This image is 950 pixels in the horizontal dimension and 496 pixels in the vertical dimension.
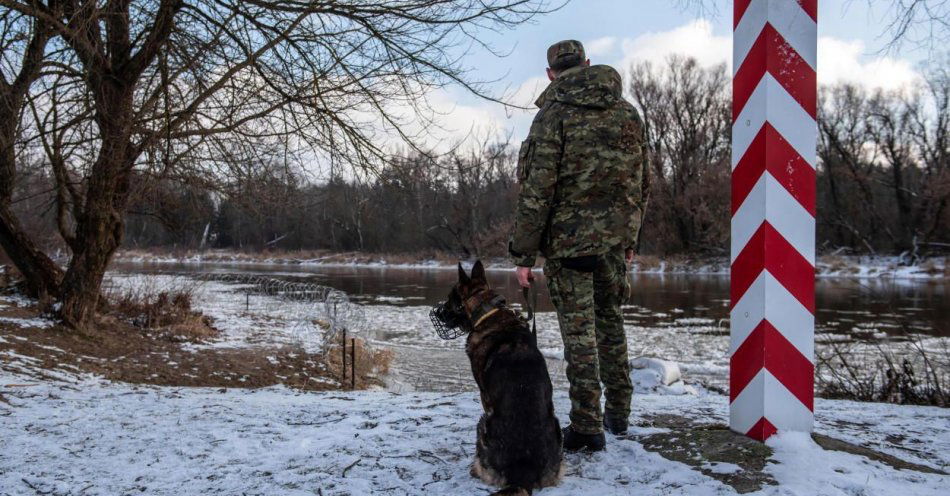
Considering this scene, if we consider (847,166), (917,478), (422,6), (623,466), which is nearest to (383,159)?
(422,6)

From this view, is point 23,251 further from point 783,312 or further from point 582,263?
point 783,312

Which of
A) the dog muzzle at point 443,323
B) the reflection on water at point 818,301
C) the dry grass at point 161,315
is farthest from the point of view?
the reflection on water at point 818,301

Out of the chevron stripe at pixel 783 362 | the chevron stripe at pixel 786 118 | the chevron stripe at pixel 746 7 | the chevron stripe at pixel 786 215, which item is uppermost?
the chevron stripe at pixel 746 7

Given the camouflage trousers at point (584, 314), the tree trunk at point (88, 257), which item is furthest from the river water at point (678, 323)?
the tree trunk at point (88, 257)

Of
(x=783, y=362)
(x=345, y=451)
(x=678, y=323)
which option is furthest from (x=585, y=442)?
(x=678, y=323)

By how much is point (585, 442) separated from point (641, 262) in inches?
1468

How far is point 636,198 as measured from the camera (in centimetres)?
325

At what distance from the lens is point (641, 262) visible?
38812mm

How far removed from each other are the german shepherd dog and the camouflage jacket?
519 mm

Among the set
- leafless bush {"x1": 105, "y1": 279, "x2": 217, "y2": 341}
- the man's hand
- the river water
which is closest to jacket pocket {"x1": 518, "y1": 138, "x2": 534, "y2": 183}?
the man's hand

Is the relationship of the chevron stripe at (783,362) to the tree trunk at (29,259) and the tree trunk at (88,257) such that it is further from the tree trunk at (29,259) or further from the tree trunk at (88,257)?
the tree trunk at (29,259)

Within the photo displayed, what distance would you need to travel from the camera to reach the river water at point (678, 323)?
33.9 ft

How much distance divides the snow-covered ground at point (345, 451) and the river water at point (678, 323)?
3.07m

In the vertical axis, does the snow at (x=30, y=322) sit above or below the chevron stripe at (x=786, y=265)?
below
